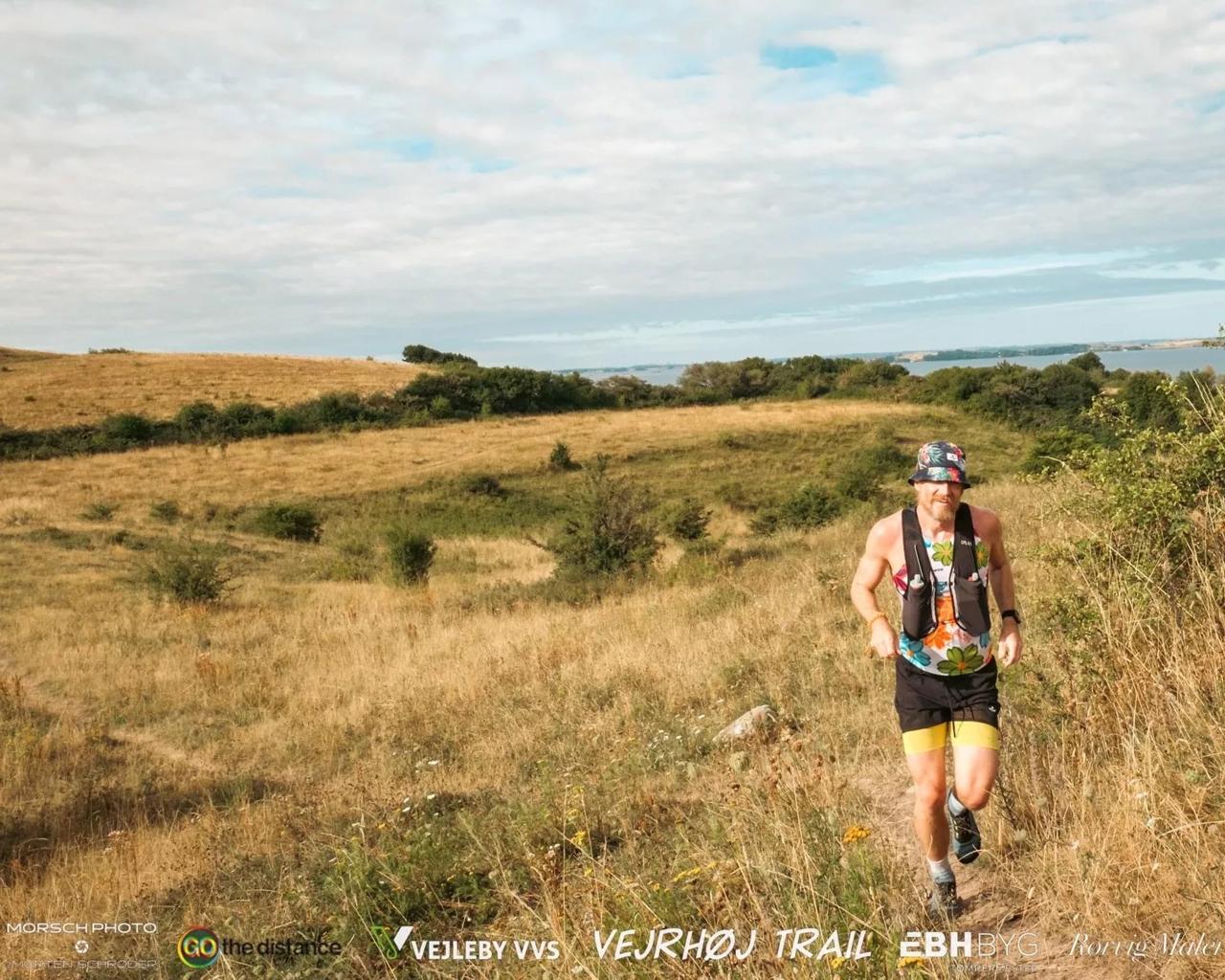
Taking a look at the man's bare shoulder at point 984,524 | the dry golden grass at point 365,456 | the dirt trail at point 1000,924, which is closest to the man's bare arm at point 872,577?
the man's bare shoulder at point 984,524

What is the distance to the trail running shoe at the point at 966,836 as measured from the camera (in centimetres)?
332

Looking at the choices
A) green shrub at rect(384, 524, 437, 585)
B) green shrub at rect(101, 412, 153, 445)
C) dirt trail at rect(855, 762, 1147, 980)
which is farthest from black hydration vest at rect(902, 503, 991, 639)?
green shrub at rect(101, 412, 153, 445)

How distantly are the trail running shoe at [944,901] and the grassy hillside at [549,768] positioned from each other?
8cm

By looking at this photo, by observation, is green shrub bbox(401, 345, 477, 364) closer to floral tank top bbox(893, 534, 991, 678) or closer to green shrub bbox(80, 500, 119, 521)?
green shrub bbox(80, 500, 119, 521)

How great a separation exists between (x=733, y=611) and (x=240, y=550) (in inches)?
660

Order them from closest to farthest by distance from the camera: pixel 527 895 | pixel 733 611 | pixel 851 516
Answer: pixel 527 895 → pixel 733 611 → pixel 851 516

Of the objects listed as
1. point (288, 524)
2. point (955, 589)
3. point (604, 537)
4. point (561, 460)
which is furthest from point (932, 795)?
point (561, 460)

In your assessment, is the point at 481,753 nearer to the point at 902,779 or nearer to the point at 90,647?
the point at 902,779

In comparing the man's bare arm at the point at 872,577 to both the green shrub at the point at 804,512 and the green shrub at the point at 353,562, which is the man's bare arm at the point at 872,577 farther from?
the green shrub at the point at 804,512

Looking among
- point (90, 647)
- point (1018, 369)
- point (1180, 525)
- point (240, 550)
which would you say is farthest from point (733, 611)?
point (1018, 369)

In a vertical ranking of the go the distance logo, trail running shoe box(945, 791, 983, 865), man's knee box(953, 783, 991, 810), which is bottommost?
the go the distance logo

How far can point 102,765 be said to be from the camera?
7.44m

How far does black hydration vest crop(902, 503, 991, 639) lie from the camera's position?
3.22m

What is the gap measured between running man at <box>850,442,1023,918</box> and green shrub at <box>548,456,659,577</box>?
1173 centimetres
